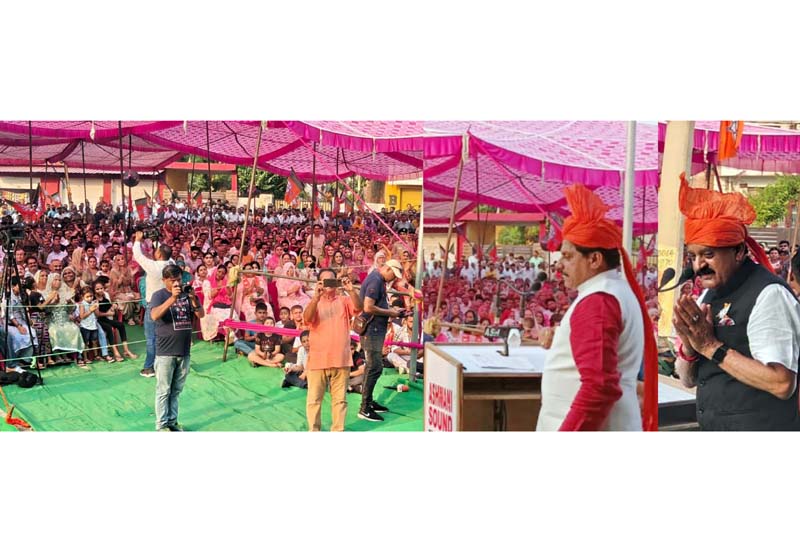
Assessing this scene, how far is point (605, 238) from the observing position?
5.10 m

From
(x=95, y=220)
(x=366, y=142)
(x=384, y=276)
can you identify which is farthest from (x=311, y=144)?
(x=95, y=220)

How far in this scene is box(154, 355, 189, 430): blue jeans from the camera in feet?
17.9

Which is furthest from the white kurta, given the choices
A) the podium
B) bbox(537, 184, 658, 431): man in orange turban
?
the podium

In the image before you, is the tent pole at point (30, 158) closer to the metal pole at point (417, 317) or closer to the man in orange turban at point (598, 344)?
the metal pole at point (417, 317)

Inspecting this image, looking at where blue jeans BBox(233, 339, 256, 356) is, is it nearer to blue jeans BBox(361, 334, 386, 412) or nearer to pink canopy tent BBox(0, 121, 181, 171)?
blue jeans BBox(361, 334, 386, 412)

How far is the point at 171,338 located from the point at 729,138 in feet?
10.9

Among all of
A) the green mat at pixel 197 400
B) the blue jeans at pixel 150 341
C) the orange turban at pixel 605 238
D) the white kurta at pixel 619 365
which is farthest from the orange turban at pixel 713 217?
the blue jeans at pixel 150 341

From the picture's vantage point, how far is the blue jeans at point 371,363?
5.54 m

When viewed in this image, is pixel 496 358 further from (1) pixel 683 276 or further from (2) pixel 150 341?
(2) pixel 150 341

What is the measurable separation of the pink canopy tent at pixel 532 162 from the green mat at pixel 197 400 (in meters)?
1.17

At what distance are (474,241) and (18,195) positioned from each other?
8.51 feet

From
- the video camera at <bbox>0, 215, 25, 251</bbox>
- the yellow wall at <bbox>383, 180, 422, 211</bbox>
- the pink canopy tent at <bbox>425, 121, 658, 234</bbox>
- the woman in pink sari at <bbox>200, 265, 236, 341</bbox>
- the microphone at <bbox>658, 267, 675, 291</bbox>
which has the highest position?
the pink canopy tent at <bbox>425, 121, 658, 234</bbox>

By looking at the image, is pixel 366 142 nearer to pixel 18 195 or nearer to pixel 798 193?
pixel 18 195

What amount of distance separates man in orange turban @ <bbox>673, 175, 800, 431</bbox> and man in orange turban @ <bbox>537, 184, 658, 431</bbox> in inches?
14.5
